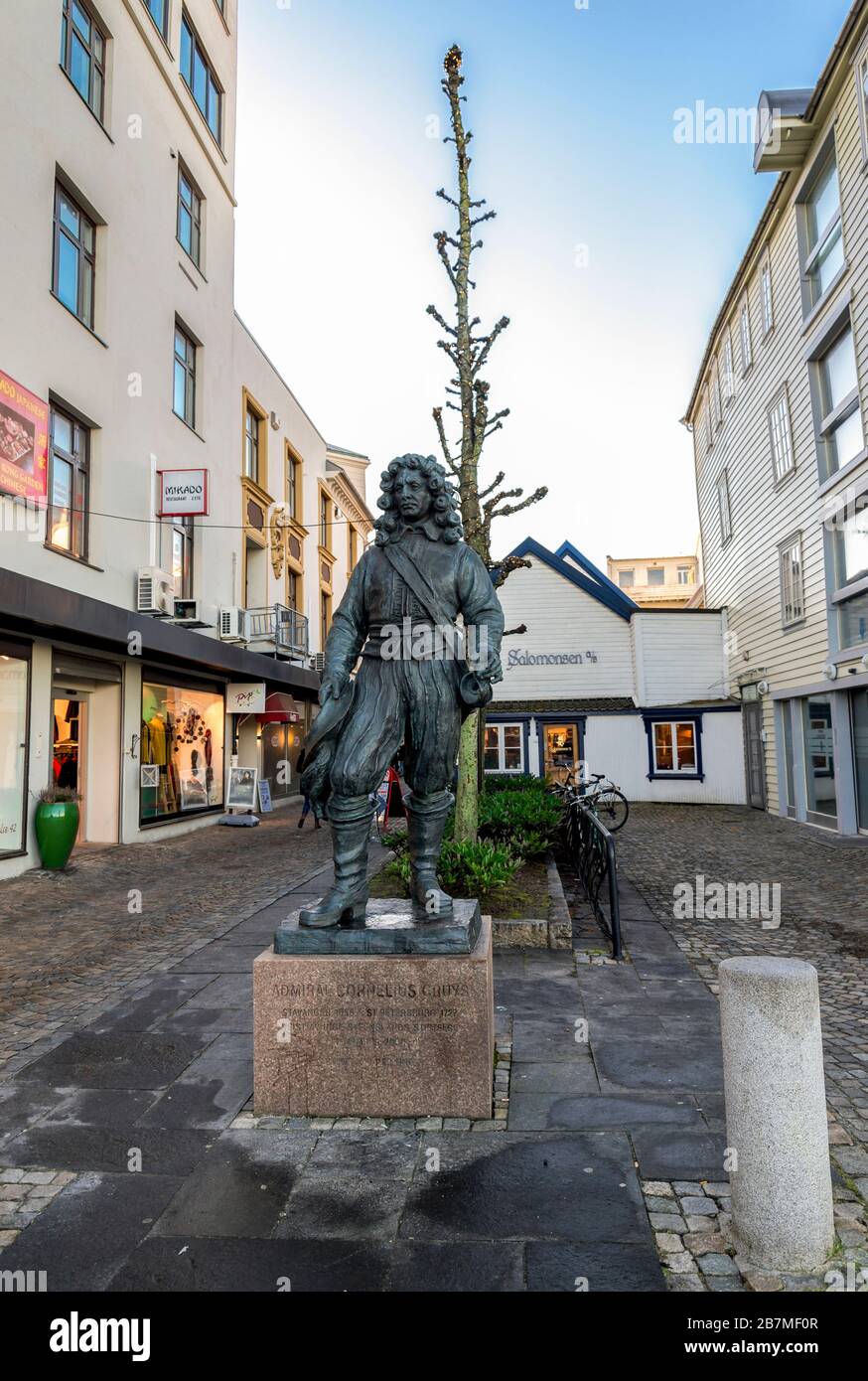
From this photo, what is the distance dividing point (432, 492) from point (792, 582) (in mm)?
13188

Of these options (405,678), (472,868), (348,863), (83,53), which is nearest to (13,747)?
(472,868)

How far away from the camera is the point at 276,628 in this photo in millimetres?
20906

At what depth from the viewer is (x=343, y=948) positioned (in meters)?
3.52

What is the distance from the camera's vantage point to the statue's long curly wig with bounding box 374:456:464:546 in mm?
3936

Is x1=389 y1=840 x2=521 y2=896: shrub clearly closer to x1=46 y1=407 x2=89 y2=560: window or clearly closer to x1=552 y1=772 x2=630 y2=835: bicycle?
x1=552 y1=772 x2=630 y2=835: bicycle

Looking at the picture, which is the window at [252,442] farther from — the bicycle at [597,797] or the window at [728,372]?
the window at [728,372]

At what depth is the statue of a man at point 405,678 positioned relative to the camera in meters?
3.75

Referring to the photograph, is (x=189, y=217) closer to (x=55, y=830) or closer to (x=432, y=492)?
(x=55, y=830)

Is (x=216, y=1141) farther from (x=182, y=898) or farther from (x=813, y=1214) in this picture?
(x=182, y=898)

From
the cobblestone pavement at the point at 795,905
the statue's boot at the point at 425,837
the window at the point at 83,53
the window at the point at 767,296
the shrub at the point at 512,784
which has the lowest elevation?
the cobblestone pavement at the point at 795,905

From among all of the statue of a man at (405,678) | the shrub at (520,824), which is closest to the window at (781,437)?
the shrub at (520,824)

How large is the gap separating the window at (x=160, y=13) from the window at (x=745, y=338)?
12.8 m

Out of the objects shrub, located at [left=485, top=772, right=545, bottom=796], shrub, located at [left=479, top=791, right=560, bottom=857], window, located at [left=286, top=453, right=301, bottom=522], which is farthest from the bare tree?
window, located at [left=286, top=453, right=301, bottom=522]
